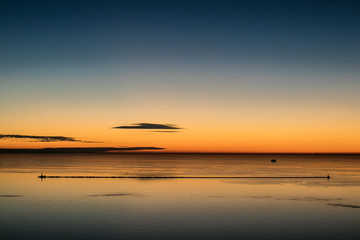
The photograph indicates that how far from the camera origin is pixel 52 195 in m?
75.7

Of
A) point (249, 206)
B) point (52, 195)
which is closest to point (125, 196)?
point (52, 195)

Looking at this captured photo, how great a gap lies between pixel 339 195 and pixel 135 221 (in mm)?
48802

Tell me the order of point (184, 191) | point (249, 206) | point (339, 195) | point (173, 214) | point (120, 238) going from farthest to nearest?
1. point (184, 191)
2. point (339, 195)
3. point (249, 206)
4. point (173, 214)
5. point (120, 238)

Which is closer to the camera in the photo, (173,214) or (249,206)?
(173,214)

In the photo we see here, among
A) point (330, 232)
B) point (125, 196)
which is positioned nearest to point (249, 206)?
point (330, 232)

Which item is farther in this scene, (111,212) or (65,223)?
(111,212)

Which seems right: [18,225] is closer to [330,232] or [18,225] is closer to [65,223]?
[65,223]

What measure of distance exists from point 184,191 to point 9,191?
36509 millimetres

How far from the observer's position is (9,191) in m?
81.6

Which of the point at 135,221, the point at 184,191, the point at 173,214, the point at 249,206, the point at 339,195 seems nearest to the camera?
the point at 135,221

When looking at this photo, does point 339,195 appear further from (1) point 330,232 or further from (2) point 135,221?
(2) point 135,221

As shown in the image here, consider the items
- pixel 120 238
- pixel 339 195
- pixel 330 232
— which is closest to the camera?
pixel 120 238

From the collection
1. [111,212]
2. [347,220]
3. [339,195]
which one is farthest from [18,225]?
[339,195]

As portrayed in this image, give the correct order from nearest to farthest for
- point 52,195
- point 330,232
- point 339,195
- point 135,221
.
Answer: point 330,232 → point 135,221 → point 52,195 → point 339,195
